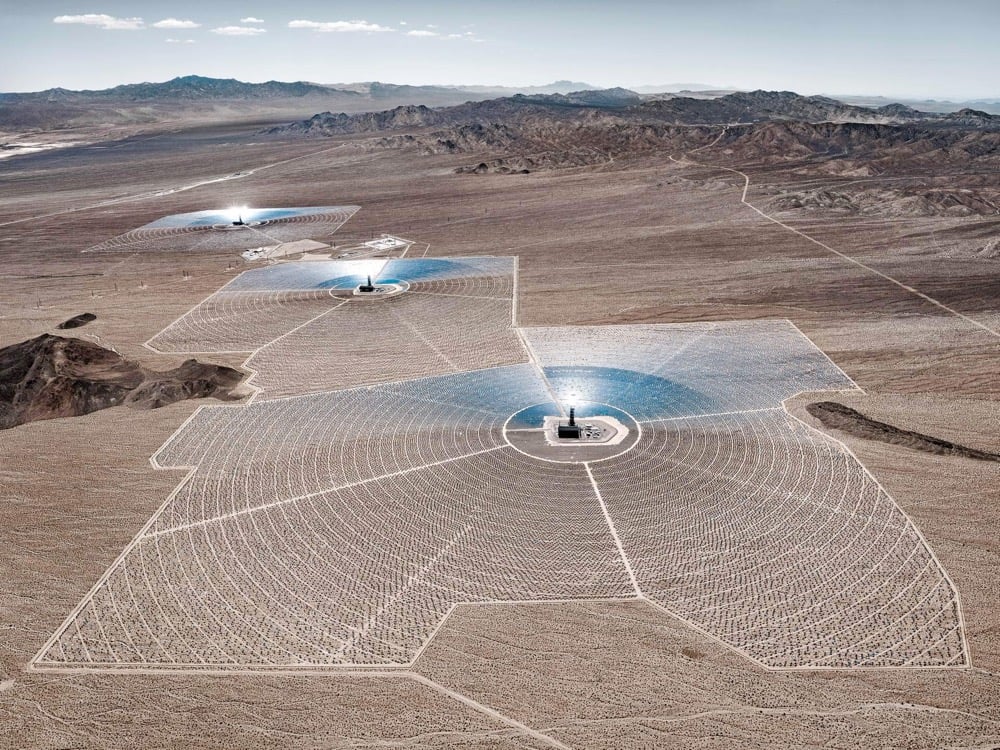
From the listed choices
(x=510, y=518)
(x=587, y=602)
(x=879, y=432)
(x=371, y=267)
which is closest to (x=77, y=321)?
(x=371, y=267)

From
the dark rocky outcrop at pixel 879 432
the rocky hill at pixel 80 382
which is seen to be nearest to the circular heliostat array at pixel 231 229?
the rocky hill at pixel 80 382

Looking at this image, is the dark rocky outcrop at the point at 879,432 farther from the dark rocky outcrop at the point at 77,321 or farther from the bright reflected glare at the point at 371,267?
the dark rocky outcrop at the point at 77,321

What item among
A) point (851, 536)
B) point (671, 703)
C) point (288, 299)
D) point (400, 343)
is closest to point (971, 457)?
point (851, 536)

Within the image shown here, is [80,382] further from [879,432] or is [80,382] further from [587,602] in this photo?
[879,432]

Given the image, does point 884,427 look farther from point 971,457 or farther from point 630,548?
point 630,548

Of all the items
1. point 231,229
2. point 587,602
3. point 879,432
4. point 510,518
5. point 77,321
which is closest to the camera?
point 587,602

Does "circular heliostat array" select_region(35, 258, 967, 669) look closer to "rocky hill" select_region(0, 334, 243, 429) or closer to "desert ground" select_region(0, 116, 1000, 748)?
"desert ground" select_region(0, 116, 1000, 748)
